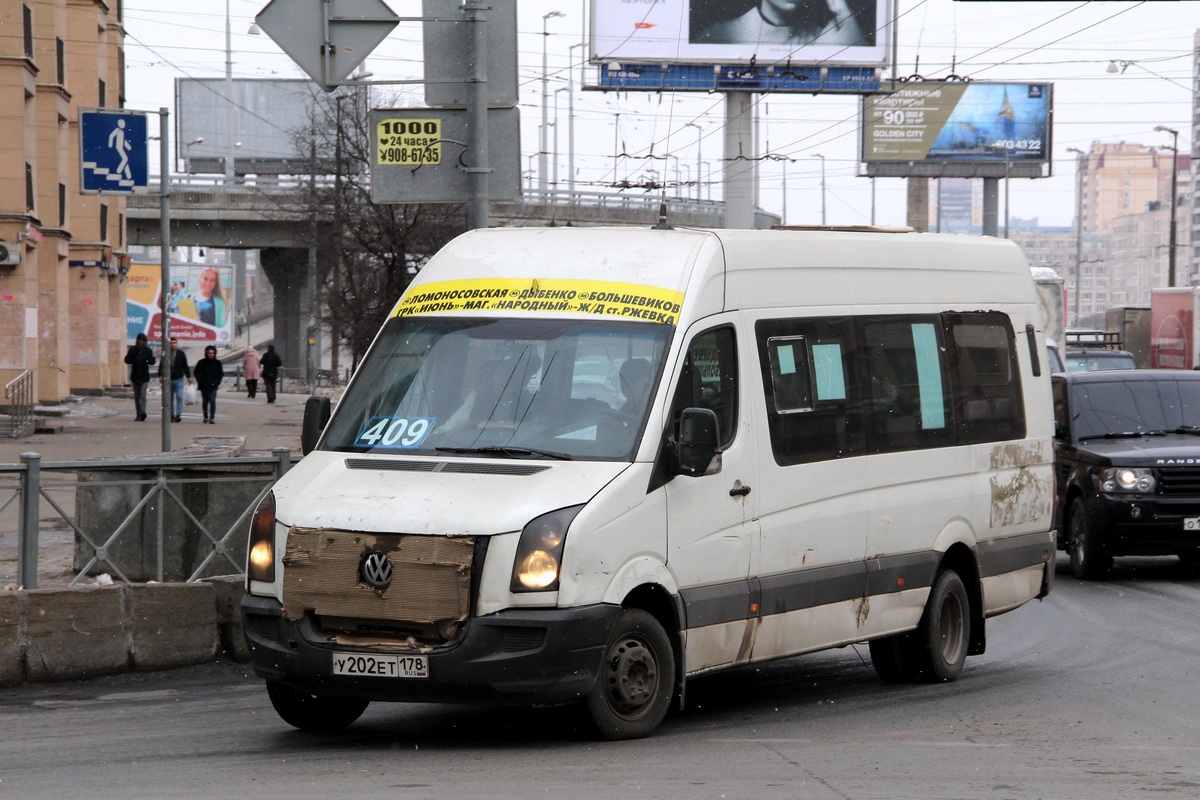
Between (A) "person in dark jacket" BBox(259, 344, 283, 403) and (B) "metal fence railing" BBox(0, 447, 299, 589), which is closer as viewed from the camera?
(B) "metal fence railing" BBox(0, 447, 299, 589)

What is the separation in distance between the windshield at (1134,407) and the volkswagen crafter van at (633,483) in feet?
18.8

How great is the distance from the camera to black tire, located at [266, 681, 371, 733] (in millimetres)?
7430

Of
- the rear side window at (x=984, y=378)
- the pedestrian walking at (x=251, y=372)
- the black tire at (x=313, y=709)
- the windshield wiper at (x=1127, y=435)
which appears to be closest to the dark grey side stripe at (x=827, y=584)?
the rear side window at (x=984, y=378)

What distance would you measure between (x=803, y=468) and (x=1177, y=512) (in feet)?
22.7

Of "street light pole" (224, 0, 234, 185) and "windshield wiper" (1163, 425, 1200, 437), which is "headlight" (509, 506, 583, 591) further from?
"street light pole" (224, 0, 234, 185)

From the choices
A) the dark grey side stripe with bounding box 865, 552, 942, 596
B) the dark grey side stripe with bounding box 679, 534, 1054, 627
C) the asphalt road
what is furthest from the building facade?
the dark grey side stripe with bounding box 865, 552, 942, 596

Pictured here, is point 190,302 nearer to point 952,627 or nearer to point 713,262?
Answer: point 952,627

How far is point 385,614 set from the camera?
268 inches

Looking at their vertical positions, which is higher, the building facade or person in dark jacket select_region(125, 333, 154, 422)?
the building facade

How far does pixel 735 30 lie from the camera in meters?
51.8

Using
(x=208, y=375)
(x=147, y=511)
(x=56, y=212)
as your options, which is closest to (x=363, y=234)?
(x=208, y=375)

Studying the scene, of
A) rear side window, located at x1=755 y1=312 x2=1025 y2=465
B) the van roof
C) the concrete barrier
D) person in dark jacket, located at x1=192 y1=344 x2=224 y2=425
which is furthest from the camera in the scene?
person in dark jacket, located at x1=192 y1=344 x2=224 y2=425

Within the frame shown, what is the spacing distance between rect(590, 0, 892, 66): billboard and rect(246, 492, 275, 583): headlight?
45424 mm

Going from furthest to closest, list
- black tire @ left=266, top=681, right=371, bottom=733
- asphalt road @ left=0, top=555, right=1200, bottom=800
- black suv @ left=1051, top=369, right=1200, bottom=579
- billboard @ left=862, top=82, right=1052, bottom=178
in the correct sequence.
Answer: billboard @ left=862, top=82, right=1052, bottom=178 < black suv @ left=1051, top=369, right=1200, bottom=579 < black tire @ left=266, top=681, right=371, bottom=733 < asphalt road @ left=0, top=555, right=1200, bottom=800
